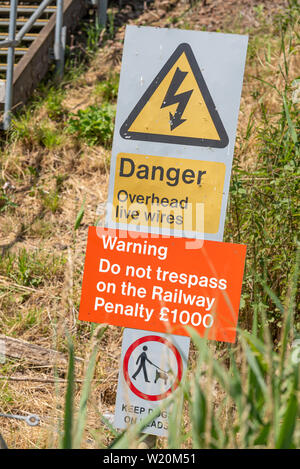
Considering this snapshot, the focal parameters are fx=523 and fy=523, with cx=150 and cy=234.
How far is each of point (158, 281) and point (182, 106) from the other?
0.71 m

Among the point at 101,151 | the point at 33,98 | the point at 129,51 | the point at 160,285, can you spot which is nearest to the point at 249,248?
the point at 160,285

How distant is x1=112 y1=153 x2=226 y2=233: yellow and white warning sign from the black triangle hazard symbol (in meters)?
0.10

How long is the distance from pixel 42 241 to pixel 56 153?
94 cm

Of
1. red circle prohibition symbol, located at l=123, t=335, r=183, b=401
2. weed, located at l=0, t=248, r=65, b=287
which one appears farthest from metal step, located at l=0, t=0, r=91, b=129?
red circle prohibition symbol, located at l=123, t=335, r=183, b=401

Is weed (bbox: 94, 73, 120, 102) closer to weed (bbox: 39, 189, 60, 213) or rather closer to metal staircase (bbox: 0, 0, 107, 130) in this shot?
metal staircase (bbox: 0, 0, 107, 130)

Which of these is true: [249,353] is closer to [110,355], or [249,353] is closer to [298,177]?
[298,177]

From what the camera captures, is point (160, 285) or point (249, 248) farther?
point (249, 248)

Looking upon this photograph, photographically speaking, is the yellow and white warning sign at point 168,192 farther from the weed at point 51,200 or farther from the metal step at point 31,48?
the metal step at point 31,48

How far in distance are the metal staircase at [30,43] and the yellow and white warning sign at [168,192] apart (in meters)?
2.71

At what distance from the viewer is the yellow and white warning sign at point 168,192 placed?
6.98 ft

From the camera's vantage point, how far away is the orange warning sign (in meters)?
2.10

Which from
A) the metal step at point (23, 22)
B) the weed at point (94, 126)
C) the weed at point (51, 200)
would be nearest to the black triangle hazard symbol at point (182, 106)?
the weed at point (51, 200)

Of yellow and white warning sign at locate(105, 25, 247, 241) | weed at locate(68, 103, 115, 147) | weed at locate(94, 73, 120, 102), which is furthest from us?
weed at locate(94, 73, 120, 102)

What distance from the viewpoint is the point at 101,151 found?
4.51m
